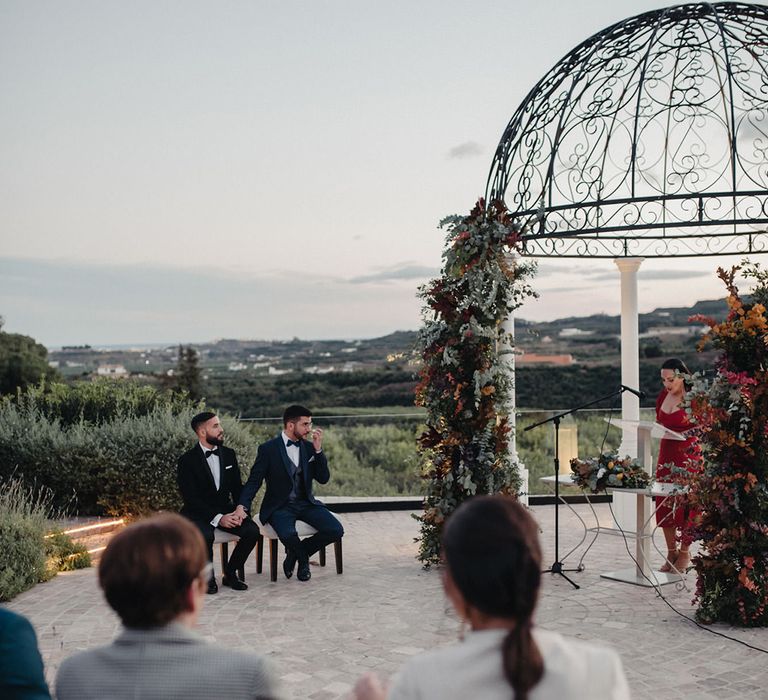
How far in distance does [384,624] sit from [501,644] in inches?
193

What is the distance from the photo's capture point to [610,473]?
23.6 feet

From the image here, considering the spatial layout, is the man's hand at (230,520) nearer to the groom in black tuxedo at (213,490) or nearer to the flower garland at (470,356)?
the groom in black tuxedo at (213,490)

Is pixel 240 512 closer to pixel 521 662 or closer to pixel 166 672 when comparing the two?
pixel 166 672

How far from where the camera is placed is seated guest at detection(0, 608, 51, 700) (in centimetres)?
236

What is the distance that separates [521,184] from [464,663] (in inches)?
270

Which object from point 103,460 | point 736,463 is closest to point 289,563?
point 103,460

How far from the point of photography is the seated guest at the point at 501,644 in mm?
1675

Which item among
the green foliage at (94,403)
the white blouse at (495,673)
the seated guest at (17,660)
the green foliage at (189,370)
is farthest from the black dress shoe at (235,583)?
the green foliage at (189,370)

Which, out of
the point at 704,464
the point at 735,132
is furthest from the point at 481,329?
the point at 735,132

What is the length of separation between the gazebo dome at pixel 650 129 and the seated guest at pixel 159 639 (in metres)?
5.71

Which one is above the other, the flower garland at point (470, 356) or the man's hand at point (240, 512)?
the flower garland at point (470, 356)

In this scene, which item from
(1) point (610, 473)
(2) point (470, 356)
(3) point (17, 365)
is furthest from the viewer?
(3) point (17, 365)

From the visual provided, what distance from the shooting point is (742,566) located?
615cm

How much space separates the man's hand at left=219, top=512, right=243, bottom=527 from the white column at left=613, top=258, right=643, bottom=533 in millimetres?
4032
